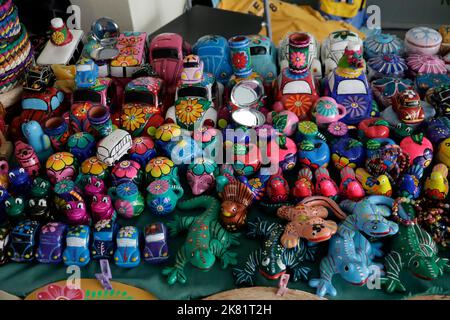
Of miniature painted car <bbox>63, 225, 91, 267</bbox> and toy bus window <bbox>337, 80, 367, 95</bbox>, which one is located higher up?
toy bus window <bbox>337, 80, 367, 95</bbox>

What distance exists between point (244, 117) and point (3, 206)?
87cm

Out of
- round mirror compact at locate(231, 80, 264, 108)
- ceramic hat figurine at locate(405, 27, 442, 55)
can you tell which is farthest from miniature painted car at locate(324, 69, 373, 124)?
ceramic hat figurine at locate(405, 27, 442, 55)

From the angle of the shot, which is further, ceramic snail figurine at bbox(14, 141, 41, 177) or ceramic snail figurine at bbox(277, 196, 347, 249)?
ceramic snail figurine at bbox(14, 141, 41, 177)

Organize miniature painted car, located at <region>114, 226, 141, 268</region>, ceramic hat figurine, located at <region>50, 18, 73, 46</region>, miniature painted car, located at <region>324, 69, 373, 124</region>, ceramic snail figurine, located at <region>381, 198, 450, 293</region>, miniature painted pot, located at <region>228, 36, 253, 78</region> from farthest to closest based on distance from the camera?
ceramic hat figurine, located at <region>50, 18, 73, 46</region> < miniature painted pot, located at <region>228, 36, 253, 78</region> < miniature painted car, located at <region>324, 69, 373, 124</region> < miniature painted car, located at <region>114, 226, 141, 268</region> < ceramic snail figurine, located at <region>381, 198, 450, 293</region>

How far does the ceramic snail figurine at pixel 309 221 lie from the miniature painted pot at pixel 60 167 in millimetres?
729

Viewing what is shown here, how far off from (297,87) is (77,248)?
0.99m

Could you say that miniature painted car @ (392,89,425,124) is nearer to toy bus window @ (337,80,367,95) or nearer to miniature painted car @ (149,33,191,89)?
toy bus window @ (337,80,367,95)

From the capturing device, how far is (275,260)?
1357 mm

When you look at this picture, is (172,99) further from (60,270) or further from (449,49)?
(449,49)

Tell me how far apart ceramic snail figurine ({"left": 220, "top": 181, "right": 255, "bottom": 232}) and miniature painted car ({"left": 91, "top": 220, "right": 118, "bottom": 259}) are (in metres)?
0.34

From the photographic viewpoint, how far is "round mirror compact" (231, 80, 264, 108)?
5.89ft

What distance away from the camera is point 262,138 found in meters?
1.65

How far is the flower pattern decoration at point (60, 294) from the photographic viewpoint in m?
1.38

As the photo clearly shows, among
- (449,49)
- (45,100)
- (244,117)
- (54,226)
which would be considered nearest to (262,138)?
(244,117)
